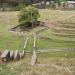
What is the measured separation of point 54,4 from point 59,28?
67.0 ft

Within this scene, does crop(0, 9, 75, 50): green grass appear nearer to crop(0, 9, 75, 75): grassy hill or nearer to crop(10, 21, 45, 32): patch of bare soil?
crop(0, 9, 75, 75): grassy hill

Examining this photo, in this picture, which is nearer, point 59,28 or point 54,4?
point 59,28

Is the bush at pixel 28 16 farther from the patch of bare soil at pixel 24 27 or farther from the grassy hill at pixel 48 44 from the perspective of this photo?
the grassy hill at pixel 48 44

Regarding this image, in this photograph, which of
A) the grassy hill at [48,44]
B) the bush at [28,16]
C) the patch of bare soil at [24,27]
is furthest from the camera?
the bush at [28,16]

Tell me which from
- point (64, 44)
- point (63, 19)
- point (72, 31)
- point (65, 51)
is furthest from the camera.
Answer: point (63, 19)

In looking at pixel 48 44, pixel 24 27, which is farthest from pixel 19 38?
pixel 24 27

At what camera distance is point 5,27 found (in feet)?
107

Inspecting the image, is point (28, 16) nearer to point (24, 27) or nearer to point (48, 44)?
point (24, 27)

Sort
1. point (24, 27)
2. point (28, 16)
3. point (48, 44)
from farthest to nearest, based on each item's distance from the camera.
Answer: point (24, 27)
point (28, 16)
point (48, 44)

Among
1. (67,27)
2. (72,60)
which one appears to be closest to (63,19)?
(67,27)

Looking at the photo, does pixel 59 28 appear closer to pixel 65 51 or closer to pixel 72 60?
pixel 65 51

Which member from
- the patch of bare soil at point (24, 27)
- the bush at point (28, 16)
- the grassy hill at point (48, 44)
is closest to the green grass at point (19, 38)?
the grassy hill at point (48, 44)

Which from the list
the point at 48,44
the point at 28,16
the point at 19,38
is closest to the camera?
the point at 48,44

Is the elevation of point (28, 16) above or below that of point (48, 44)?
above
